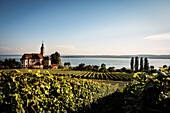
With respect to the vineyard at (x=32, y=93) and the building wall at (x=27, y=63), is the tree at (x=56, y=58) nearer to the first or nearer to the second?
the building wall at (x=27, y=63)

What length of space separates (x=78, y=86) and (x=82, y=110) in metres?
1.68

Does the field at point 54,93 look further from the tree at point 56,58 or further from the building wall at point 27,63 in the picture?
the tree at point 56,58

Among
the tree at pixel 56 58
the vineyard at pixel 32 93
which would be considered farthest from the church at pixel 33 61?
the vineyard at pixel 32 93

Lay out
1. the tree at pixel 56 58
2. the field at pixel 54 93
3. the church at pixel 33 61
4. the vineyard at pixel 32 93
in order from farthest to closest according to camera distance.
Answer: the tree at pixel 56 58 < the church at pixel 33 61 < the vineyard at pixel 32 93 < the field at pixel 54 93

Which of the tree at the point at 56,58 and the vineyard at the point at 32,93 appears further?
the tree at the point at 56,58

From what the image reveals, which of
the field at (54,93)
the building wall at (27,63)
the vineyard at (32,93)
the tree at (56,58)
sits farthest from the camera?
the tree at (56,58)

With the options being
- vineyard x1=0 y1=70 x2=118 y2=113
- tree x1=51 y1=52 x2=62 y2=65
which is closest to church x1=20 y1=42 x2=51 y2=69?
tree x1=51 y1=52 x2=62 y2=65

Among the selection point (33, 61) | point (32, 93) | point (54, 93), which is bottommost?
point (33, 61)

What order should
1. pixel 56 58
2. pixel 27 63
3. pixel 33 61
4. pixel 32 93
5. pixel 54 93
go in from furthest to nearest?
pixel 56 58 → pixel 33 61 → pixel 27 63 → pixel 54 93 → pixel 32 93

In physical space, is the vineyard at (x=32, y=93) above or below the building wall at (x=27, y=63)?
above

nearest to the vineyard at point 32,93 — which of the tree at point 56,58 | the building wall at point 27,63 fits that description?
the building wall at point 27,63

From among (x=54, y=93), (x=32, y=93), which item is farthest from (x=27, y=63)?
(x=32, y=93)

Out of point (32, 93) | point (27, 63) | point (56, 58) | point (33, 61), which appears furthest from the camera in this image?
point (56, 58)

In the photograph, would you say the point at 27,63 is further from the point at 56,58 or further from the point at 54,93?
the point at 54,93
